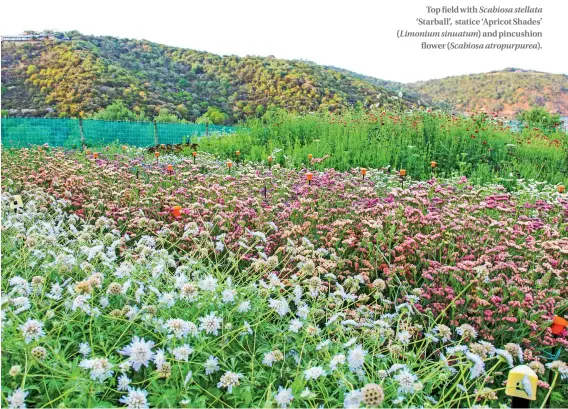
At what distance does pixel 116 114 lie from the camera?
1938 cm

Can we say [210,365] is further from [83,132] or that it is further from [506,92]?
[506,92]

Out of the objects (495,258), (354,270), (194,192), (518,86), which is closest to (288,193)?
(194,192)

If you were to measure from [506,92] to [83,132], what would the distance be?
84.6 ft

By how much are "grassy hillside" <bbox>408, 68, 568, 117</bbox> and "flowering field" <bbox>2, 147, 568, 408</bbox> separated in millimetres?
24788

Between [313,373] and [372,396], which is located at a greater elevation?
[372,396]

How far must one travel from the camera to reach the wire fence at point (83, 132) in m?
12.3

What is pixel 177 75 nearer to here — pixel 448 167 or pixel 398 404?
pixel 448 167

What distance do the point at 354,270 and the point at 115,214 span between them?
2250 mm

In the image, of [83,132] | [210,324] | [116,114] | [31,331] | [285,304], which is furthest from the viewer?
[116,114]

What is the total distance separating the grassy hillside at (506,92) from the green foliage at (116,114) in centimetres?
1649

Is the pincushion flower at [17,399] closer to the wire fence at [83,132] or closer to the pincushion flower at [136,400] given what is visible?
the pincushion flower at [136,400]

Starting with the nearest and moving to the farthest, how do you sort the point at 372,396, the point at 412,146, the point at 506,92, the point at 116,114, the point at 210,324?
the point at 372,396, the point at 210,324, the point at 412,146, the point at 116,114, the point at 506,92

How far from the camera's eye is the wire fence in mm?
12289

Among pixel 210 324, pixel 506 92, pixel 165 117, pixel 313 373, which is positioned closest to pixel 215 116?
pixel 165 117
